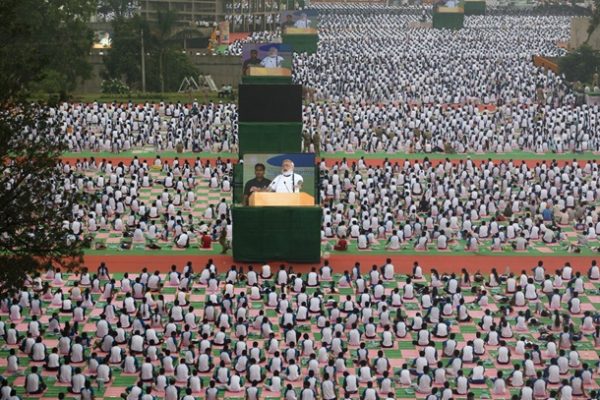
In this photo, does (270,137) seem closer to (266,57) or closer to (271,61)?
(271,61)

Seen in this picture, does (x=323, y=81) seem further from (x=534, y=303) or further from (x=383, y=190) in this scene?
(x=534, y=303)

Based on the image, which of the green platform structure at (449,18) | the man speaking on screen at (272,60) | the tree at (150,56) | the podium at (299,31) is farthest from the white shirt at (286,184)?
the green platform structure at (449,18)

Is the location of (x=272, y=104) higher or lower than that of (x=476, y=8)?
lower

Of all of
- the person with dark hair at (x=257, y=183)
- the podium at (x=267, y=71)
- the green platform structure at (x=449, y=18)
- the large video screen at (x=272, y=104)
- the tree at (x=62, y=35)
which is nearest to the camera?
the person with dark hair at (x=257, y=183)

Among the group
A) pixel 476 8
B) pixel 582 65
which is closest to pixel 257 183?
pixel 582 65

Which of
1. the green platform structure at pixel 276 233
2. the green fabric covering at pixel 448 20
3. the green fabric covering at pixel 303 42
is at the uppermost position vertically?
the green fabric covering at pixel 448 20

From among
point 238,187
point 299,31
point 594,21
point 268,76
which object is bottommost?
point 238,187

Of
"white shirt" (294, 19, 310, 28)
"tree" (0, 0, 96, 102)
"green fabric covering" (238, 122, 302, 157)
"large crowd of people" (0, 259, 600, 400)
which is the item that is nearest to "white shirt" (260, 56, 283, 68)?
"tree" (0, 0, 96, 102)

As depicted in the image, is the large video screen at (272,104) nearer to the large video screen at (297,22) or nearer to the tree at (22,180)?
the tree at (22,180)
